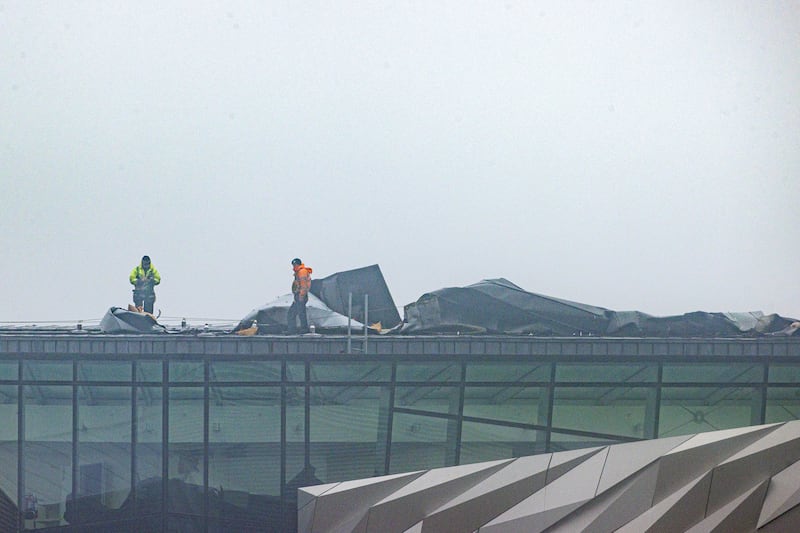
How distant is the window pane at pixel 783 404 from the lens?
17.9 m

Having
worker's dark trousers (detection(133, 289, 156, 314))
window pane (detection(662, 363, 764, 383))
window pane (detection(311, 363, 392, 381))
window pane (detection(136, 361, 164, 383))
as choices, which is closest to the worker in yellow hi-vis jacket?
worker's dark trousers (detection(133, 289, 156, 314))

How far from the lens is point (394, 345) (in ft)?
61.3

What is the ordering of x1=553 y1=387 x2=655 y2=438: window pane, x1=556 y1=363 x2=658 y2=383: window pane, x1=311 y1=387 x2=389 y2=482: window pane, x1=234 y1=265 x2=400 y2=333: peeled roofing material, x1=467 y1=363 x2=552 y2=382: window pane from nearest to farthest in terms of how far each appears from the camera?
x1=553 y1=387 x2=655 y2=438: window pane, x1=556 y1=363 x2=658 y2=383: window pane, x1=467 y1=363 x2=552 y2=382: window pane, x1=311 y1=387 x2=389 y2=482: window pane, x1=234 y1=265 x2=400 y2=333: peeled roofing material

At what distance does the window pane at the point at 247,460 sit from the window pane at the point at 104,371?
1.85m

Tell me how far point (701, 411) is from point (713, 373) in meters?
0.71

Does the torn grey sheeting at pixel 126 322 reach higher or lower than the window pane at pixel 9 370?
higher

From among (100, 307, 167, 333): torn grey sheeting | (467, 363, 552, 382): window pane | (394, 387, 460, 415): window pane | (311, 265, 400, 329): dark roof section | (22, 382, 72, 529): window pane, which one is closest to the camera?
(467, 363, 552, 382): window pane

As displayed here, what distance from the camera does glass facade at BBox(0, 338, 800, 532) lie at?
18.0 metres

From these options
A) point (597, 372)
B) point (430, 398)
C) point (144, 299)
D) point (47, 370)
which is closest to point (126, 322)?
point (47, 370)

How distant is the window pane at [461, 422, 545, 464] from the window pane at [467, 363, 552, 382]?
817 mm

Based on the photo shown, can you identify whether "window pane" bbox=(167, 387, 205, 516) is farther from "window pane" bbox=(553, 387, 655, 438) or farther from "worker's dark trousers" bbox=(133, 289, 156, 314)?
"window pane" bbox=(553, 387, 655, 438)

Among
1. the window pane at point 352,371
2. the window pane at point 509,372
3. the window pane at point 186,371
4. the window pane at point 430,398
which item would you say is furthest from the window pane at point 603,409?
the window pane at point 186,371

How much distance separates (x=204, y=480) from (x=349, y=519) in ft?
10.3

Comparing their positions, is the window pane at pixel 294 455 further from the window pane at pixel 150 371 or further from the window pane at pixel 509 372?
the window pane at pixel 509 372
